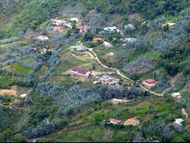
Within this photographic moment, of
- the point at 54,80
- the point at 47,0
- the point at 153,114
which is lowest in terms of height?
the point at 47,0

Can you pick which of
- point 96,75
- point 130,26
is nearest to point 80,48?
Result: point 96,75

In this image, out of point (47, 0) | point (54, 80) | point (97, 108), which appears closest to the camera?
point (97, 108)

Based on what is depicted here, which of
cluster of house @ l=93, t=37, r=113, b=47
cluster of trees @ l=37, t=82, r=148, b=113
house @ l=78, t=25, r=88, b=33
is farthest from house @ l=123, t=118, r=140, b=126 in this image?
house @ l=78, t=25, r=88, b=33

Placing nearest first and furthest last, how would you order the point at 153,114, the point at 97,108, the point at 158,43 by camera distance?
the point at 153,114
the point at 97,108
the point at 158,43

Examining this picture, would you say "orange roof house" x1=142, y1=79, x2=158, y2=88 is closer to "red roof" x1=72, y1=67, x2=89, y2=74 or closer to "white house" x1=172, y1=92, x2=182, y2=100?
"white house" x1=172, y1=92, x2=182, y2=100

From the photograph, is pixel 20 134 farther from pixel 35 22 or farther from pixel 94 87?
pixel 35 22

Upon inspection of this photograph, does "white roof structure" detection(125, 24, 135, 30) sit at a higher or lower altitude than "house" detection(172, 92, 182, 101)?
lower

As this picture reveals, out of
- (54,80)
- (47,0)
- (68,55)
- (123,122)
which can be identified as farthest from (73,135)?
(47,0)

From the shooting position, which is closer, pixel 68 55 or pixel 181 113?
pixel 181 113
